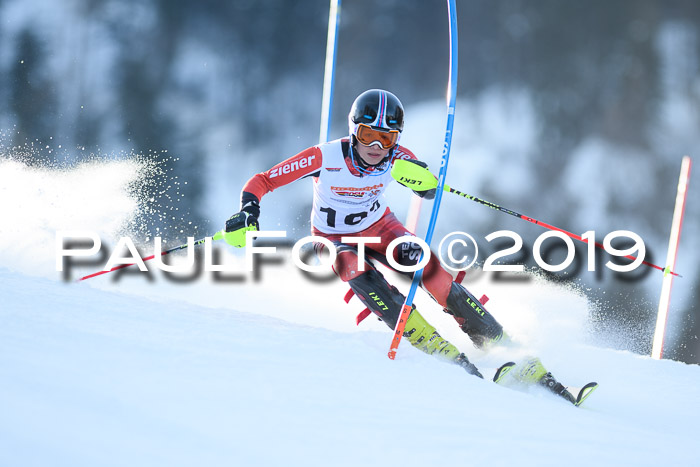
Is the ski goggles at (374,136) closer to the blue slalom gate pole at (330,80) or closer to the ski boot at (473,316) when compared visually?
the ski boot at (473,316)

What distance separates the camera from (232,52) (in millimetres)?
13234

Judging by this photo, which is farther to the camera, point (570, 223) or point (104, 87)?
point (570, 223)

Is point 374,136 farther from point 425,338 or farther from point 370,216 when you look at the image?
point 425,338

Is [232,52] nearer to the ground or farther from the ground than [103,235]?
farther from the ground

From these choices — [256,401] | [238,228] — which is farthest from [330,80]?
[256,401]

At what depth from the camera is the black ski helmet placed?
9.37ft

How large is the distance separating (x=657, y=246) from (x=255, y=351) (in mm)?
13995

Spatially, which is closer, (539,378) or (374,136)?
(539,378)

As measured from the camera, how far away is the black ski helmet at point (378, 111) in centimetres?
286

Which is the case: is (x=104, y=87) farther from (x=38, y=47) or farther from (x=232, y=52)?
(x=232, y=52)

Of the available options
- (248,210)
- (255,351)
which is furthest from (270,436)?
(248,210)

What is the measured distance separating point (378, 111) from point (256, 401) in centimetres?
170

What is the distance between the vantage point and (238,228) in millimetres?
2701

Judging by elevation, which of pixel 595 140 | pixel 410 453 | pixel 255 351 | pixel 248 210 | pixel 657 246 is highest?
pixel 595 140
